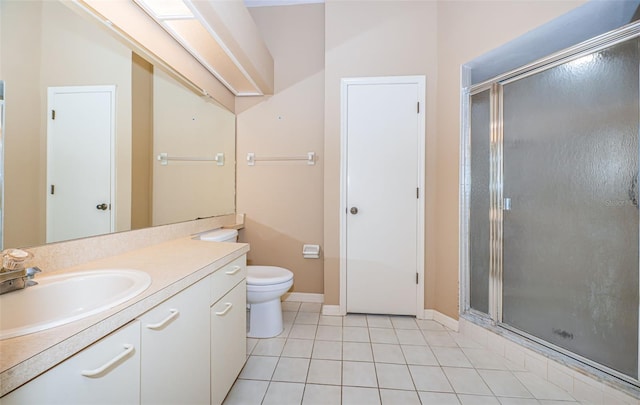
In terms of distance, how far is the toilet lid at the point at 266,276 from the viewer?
1862 millimetres

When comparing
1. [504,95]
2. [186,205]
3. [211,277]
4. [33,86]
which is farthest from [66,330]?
[504,95]

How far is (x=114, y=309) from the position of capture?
26.6 inches

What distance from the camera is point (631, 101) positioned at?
137 cm

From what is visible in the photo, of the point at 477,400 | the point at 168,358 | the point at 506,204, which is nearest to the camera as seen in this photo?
the point at 168,358

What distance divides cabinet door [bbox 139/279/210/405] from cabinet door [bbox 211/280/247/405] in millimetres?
62


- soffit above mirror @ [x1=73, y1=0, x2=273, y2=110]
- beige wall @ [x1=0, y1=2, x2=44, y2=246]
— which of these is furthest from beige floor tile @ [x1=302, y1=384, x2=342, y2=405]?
soffit above mirror @ [x1=73, y1=0, x2=273, y2=110]

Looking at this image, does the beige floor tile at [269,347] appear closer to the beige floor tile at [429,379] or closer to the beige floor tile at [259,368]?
the beige floor tile at [259,368]

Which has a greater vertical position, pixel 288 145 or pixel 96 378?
pixel 288 145

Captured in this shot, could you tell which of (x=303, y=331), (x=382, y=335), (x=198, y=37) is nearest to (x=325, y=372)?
(x=303, y=331)

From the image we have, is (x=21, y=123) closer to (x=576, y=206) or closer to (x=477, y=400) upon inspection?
(x=477, y=400)

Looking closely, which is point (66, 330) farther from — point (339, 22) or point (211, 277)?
point (339, 22)

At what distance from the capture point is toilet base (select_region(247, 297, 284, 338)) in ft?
6.39

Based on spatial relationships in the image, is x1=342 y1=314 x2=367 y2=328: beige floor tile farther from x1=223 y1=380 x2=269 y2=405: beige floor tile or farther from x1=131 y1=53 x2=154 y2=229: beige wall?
x1=131 y1=53 x2=154 y2=229: beige wall

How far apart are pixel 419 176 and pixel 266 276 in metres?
1.48
